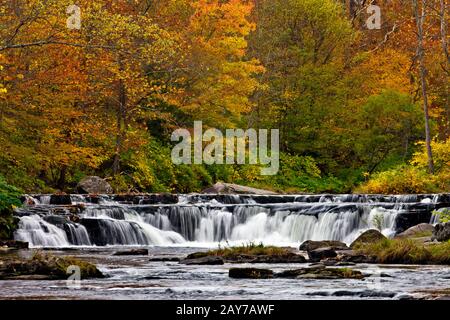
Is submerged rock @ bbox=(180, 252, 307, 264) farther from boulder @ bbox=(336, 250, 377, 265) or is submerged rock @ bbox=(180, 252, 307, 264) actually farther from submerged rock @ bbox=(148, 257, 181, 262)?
boulder @ bbox=(336, 250, 377, 265)

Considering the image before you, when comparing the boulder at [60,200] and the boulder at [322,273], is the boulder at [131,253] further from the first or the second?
the boulder at [60,200]

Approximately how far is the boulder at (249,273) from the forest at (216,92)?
304 inches

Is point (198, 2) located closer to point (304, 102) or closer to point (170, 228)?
point (304, 102)

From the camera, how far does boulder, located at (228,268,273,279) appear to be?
15.8 m

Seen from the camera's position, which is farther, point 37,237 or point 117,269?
point 37,237

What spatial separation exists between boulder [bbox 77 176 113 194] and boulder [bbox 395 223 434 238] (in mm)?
12639

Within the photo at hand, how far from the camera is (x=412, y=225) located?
26906mm

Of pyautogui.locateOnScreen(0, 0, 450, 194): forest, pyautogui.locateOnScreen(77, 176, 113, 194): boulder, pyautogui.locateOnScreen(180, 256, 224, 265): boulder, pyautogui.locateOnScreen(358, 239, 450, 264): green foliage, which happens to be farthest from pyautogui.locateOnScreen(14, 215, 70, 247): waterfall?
pyautogui.locateOnScreen(358, 239, 450, 264): green foliage

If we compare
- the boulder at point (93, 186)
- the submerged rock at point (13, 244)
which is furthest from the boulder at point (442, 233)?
the boulder at point (93, 186)

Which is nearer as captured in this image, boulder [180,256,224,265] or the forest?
boulder [180,256,224,265]

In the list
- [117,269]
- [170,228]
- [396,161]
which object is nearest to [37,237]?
[170,228]

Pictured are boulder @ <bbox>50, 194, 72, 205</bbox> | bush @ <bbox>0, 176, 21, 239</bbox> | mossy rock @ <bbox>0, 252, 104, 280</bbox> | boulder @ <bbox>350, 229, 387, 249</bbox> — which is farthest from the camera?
boulder @ <bbox>50, 194, 72, 205</bbox>

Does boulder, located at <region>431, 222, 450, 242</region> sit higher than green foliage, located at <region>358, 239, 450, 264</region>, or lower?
higher
